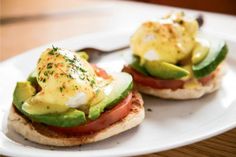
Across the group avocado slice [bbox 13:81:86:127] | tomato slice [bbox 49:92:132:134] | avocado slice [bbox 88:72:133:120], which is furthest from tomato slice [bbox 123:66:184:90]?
avocado slice [bbox 13:81:86:127]

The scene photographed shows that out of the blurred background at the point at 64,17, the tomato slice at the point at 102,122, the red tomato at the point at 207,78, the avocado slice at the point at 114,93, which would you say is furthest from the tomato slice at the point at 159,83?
the blurred background at the point at 64,17

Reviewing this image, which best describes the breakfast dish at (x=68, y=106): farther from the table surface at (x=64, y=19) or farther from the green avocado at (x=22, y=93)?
the table surface at (x=64, y=19)

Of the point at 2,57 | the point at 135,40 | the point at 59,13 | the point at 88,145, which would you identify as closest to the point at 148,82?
the point at 135,40

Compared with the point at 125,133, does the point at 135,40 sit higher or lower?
higher

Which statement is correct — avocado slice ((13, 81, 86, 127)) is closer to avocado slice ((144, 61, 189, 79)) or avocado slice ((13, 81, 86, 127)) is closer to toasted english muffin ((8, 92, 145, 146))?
toasted english muffin ((8, 92, 145, 146))

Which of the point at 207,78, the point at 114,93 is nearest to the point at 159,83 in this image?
the point at 207,78

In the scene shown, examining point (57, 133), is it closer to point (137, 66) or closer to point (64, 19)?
point (137, 66)

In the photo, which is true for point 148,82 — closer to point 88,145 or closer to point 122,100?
point 122,100
